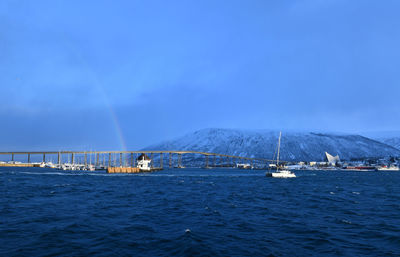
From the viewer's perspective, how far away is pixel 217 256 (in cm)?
1596

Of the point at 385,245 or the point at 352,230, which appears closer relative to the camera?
the point at 385,245

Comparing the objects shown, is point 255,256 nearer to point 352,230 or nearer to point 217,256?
point 217,256

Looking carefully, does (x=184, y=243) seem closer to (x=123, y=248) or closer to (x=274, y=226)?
(x=123, y=248)

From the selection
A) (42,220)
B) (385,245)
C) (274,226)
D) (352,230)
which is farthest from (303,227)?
(42,220)

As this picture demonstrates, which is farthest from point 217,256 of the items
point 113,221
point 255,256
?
point 113,221

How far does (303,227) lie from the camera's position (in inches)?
935

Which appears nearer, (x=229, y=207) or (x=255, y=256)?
(x=255, y=256)

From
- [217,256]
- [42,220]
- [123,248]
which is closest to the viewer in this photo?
[217,256]

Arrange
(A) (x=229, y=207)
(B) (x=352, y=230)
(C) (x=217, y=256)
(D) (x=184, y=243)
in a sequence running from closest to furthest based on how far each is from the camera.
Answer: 1. (C) (x=217, y=256)
2. (D) (x=184, y=243)
3. (B) (x=352, y=230)
4. (A) (x=229, y=207)

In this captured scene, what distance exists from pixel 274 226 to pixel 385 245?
27.2ft

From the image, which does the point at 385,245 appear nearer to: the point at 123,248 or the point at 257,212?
the point at 257,212

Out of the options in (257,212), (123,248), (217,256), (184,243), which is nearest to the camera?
(217,256)

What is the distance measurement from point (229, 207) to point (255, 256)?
61.6 feet

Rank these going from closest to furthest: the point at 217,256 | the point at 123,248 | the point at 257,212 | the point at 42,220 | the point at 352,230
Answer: the point at 217,256
the point at 123,248
the point at 352,230
the point at 42,220
the point at 257,212
